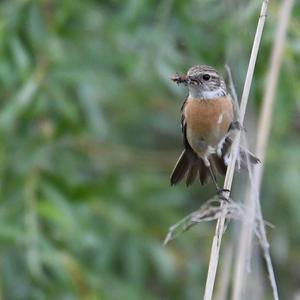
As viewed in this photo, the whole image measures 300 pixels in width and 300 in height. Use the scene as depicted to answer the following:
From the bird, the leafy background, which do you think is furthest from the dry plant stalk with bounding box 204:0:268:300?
the leafy background

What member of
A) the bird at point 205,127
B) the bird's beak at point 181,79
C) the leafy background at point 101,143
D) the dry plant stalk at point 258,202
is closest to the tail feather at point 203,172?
the bird at point 205,127

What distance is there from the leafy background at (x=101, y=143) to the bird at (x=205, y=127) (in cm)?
74

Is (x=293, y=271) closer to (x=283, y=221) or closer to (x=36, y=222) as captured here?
(x=283, y=221)

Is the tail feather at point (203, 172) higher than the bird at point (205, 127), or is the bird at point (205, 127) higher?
the bird at point (205, 127)

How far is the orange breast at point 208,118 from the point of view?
12.0ft

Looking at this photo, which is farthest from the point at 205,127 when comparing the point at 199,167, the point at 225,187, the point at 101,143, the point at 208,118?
the point at 101,143

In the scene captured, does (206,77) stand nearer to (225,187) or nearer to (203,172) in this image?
(203,172)

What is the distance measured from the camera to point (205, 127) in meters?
3.70

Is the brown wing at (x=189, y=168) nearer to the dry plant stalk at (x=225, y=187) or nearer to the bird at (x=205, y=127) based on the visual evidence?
the bird at (x=205, y=127)

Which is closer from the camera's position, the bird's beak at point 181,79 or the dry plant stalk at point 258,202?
the dry plant stalk at point 258,202

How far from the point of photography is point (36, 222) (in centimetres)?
486

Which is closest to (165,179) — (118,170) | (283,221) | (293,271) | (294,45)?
(118,170)

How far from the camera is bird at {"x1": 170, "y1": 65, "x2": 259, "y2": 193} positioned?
363cm

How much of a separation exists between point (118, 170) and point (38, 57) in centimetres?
104
